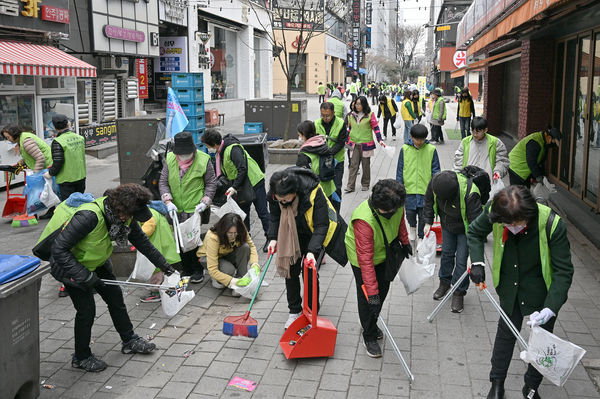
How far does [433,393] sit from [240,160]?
3907 mm

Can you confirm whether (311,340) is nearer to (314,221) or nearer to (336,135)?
(314,221)

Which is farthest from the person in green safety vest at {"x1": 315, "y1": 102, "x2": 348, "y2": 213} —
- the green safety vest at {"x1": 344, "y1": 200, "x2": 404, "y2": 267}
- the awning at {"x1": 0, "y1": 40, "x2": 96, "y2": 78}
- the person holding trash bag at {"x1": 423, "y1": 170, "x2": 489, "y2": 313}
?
the awning at {"x1": 0, "y1": 40, "x2": 96, "y2": 78}

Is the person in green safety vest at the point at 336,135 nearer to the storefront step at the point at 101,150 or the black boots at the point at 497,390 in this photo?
the black boots at the point at 497,390

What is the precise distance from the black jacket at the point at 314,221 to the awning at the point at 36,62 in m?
8.50

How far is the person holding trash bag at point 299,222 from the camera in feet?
16.1

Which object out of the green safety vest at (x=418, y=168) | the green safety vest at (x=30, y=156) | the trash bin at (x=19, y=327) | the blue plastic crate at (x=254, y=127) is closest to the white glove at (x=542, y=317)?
the trash bin at (x=19, y=327)

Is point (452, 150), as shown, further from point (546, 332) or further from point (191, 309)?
point (546, 332)

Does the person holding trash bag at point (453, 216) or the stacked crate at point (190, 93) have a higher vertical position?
the stacked crate at point (190, 93)

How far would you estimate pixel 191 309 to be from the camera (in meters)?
6.20

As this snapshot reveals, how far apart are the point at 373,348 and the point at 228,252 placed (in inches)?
83.9

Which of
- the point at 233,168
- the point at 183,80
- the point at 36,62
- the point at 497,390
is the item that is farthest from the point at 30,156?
the point at 497,390

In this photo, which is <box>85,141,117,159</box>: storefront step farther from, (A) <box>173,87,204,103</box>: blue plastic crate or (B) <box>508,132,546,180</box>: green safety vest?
(B) <box>508,132,546,180</box>: green safety vest

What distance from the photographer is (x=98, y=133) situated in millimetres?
18203

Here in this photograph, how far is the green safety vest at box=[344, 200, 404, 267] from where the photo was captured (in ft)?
15.3
